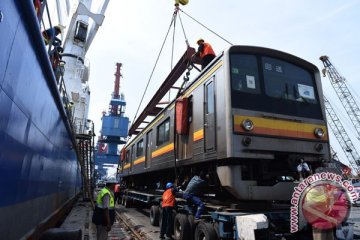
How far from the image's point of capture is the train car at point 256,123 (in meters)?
5.20

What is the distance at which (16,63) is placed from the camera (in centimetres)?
358

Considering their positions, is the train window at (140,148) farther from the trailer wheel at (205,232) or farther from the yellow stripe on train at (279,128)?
the yellow stripe on train at (279,128)

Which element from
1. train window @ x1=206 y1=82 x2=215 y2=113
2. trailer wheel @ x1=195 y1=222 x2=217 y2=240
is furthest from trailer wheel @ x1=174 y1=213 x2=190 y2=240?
train window @ x1=206 y1=82 x2=215 y2=113

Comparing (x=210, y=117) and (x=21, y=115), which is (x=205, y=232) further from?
(x=21, y=115)

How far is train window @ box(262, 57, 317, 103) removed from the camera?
19.4 ft

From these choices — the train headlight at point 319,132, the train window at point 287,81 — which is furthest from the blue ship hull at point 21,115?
the train headlight at point 319,132

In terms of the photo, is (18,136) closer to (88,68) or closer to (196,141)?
(196,141)

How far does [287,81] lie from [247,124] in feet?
4.94

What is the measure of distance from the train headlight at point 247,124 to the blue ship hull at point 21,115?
10.9ft

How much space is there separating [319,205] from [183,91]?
5.29 meters

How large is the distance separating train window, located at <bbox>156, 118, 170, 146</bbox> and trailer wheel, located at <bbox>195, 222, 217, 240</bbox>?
11.3 ft
